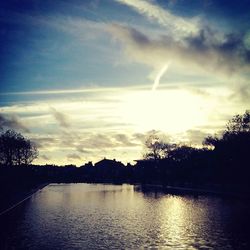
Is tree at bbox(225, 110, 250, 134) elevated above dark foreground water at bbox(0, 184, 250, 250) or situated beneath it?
elevated above

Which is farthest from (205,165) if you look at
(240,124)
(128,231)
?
(128,231)

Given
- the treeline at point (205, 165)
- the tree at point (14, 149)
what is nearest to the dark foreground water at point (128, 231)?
the treeline at point (205, 165)

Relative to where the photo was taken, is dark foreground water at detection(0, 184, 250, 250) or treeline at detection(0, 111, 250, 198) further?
treeline at detection(0, 111, 250, 198)

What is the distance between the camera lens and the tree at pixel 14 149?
10000 cm

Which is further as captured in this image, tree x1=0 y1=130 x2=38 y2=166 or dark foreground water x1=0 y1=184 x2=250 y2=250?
tree x1=0 y1=130 x2=38 y2=166

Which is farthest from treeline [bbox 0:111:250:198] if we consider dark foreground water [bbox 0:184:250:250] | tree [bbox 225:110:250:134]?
dark foreground water [bbox 0:184:250:250]

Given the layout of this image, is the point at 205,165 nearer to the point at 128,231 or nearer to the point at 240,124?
the point at 240,124

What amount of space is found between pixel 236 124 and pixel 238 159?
10.2m

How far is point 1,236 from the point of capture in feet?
78.7

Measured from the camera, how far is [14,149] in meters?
104

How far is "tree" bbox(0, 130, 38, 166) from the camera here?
100 metres

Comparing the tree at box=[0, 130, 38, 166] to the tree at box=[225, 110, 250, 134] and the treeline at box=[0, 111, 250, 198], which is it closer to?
the treeline at box=[0, 111, 250, 198]

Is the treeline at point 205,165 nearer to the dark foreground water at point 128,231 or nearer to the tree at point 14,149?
the tree at point 14,149

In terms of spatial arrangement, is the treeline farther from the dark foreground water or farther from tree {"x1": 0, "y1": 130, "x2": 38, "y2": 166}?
the dark foreground water
